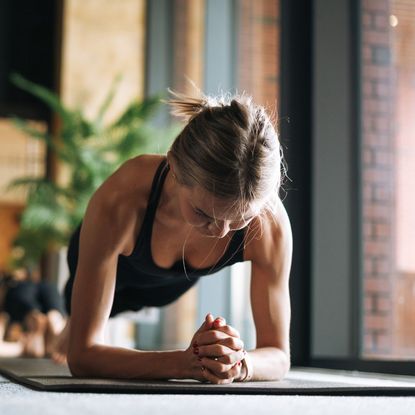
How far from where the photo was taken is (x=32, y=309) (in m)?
5.13

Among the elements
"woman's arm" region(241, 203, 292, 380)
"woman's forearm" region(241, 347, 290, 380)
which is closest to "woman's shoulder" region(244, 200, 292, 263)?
"woman's arm" region(241, 203, 292, 380)

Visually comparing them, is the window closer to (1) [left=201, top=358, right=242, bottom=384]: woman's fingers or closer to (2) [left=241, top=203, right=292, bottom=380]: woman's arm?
(2) [left=241, top=203, right=292, bottom=380]: woman's arm

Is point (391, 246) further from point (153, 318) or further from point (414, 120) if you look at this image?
point (153, 318)

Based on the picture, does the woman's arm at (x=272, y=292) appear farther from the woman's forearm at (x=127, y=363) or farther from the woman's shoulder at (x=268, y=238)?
the woman's forearm at (x=127, y=363)

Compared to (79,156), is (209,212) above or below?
below

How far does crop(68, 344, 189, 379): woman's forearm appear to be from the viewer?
166 centimetres

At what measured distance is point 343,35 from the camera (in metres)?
Result: 3.36

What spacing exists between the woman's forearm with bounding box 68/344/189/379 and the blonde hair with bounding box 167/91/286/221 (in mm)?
374

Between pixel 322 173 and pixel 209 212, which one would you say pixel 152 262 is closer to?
pixel 209 212

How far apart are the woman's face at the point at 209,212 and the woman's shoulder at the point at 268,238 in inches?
9.5

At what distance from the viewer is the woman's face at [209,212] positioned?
1487 mm

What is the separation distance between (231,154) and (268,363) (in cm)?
57

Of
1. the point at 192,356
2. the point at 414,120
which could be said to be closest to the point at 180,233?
the point at 192,356

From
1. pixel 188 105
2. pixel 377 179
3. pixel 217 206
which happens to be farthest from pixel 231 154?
pixel 377 179
